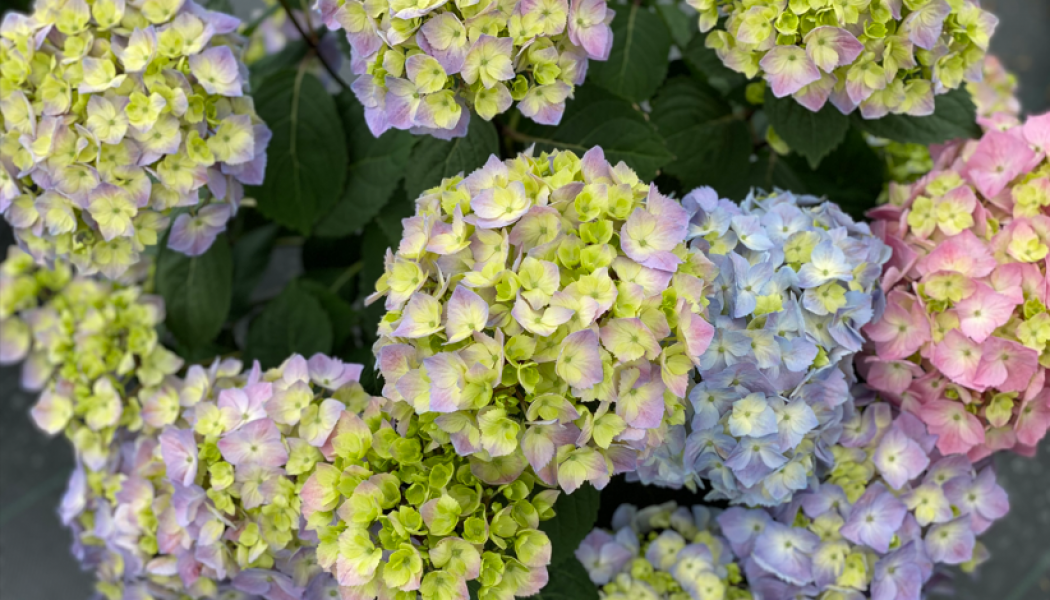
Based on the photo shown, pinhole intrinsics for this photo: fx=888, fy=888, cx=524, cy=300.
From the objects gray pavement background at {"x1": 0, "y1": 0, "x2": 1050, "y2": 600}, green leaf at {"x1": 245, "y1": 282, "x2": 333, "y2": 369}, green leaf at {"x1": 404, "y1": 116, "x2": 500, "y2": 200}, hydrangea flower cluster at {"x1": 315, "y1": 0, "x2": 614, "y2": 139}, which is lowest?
gray pavement background at {"x1": 0, "y1": 0, "x2": 1050, "y2": 600}

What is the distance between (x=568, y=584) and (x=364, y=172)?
412 mm

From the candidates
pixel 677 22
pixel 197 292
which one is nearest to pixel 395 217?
pixel 197 292

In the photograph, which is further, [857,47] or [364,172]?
[364,172]

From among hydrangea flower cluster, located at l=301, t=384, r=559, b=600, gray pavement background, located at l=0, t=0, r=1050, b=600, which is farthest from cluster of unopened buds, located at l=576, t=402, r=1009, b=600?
gray pavement background, located at l=0, t=0, r=1050, b=600

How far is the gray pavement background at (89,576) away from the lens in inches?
45.1

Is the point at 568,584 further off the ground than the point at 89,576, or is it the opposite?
the point at 568,584

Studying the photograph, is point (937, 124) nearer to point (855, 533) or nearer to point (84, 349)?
point (855, 533)

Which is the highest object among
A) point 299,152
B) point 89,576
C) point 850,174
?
point 299,152

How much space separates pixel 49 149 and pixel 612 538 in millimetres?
513

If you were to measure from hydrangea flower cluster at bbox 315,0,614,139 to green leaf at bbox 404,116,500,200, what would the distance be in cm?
7

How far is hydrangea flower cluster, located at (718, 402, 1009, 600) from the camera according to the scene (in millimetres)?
643

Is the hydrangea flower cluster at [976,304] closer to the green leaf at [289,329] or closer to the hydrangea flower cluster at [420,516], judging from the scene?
the hydrangea flower cluster at [420,516]

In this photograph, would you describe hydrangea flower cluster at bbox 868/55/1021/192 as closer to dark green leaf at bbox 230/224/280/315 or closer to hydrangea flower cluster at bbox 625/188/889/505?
hydrangea flower cluster at bbox 625/188/889/505

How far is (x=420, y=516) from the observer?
1.69 feet
